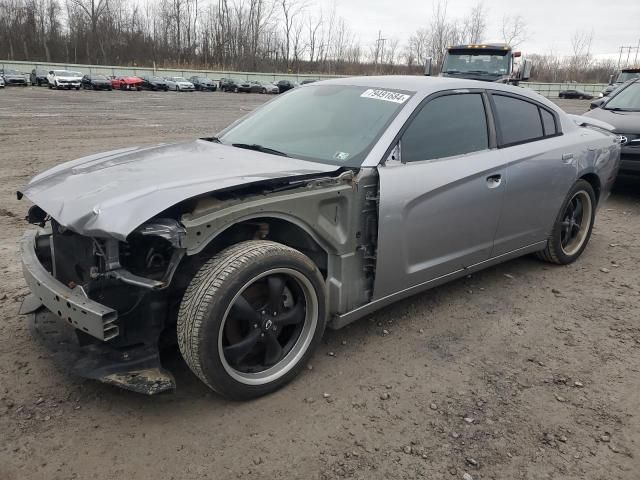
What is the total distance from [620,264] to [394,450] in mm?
3646

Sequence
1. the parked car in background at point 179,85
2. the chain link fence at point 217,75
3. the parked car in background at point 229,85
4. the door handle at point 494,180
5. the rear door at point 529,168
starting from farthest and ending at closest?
the chain link fence at point 217,75 → the parked car in background at point 229,85 → the parked car in background at point 179,85 → the rear door at point 529,168 → the door handle at point 494,180

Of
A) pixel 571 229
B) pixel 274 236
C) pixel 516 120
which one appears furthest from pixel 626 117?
pixel 274 236

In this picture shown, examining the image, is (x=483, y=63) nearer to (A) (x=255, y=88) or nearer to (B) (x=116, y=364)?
(B) (x=116, y=364)

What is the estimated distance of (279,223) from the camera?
2889mm

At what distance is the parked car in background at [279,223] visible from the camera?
7.95 ft

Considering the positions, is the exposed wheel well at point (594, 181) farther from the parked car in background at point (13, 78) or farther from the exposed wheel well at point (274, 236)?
the parked car in background at point (13, 78)

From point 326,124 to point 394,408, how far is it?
6.04 feet

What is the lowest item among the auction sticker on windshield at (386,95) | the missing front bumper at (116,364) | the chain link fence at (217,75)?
the missing front bumper at (116,364)

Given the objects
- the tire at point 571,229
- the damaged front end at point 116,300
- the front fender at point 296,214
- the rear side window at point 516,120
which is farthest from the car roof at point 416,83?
the damaged front end at point 116,300

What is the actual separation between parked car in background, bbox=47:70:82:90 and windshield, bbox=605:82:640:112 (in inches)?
1562

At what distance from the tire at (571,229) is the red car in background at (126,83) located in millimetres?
43737

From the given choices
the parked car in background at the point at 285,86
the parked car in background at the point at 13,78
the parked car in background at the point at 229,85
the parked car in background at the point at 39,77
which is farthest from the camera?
the parked car in background at the point at 229,85

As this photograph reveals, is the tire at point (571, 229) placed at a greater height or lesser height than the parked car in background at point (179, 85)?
lesser

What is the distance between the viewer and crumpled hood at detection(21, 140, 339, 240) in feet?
7.53
